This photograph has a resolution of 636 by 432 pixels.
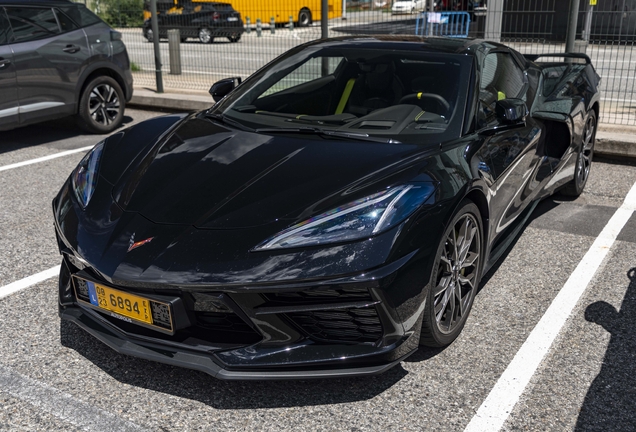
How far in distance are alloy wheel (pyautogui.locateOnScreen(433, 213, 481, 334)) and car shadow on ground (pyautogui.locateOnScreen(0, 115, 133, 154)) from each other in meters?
5.45

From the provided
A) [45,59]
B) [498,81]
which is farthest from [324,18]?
[498,81]

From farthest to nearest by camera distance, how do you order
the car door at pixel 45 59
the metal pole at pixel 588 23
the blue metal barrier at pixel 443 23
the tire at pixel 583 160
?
the blue metal barrier at pixel 443 23 < the metal pole at pixel 588 23 < the car door at pixel 45 59 < the tire at pixel 583 160

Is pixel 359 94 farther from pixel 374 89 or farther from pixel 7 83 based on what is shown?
pixel 7 83

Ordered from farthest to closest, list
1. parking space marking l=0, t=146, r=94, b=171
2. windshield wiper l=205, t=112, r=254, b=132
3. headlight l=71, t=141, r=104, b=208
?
parking space marking l=0, t=146, r=94, b=171 < windshield wiper l=205, t=112, r=254, b=132 < headlight l=71, t=141, r=104, b=208

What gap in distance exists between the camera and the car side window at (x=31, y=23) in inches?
281

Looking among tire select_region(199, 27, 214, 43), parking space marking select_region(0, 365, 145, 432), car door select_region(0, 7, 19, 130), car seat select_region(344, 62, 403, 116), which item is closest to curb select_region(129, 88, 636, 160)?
tire select_region(199, 27, 214, 43)

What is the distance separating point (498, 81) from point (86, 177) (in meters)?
2.46

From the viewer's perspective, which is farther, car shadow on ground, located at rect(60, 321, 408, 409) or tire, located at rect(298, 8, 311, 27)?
tire, located at rect(298, 8, 311, 27)

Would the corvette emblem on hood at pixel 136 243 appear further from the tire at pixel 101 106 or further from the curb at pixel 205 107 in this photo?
the tire at pixel 101 106

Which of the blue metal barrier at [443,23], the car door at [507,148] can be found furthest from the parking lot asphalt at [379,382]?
the blue metal barrier at [443,23]

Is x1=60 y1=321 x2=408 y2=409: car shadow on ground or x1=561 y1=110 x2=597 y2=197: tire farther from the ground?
x1=561 y1=110 x2=597 y2=197: tire

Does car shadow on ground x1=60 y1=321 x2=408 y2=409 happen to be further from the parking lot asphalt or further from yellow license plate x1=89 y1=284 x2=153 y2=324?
yellow license plate x1=89 y1=284 x2=153 y2=324

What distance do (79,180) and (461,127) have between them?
1978 mm

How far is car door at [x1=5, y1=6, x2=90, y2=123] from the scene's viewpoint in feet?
23.3
